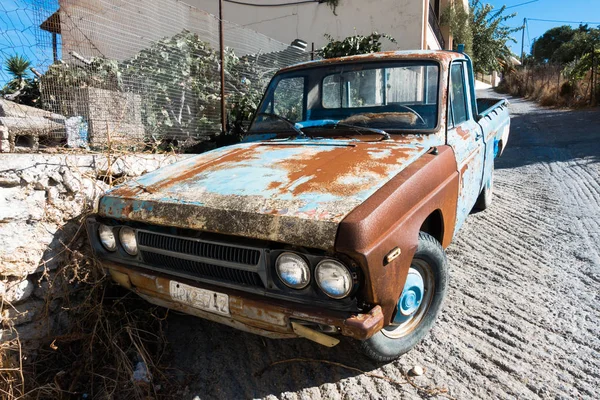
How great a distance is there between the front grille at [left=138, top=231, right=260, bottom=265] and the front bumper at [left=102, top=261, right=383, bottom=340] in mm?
163

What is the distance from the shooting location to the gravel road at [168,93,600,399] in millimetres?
2176

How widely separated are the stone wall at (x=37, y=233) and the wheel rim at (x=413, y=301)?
2061 mm

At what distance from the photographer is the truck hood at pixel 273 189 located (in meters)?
1.80

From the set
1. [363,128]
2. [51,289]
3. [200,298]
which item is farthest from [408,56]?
[51,289]

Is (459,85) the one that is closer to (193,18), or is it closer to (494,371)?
(494,371)

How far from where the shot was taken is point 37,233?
254 centimetres

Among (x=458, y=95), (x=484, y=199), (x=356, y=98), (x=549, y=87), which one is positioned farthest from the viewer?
(x=549, y=87)

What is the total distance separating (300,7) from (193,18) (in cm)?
585

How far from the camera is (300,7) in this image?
1078cm

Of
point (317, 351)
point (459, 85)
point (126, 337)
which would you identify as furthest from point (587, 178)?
point (126, 337)

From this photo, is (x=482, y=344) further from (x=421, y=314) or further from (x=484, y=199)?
(x=484, y=199)

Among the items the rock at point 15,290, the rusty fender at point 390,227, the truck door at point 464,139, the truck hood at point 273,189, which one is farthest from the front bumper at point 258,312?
the truck door at point 464,139

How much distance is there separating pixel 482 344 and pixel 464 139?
57.6 inches

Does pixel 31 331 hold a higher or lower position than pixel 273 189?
lower
